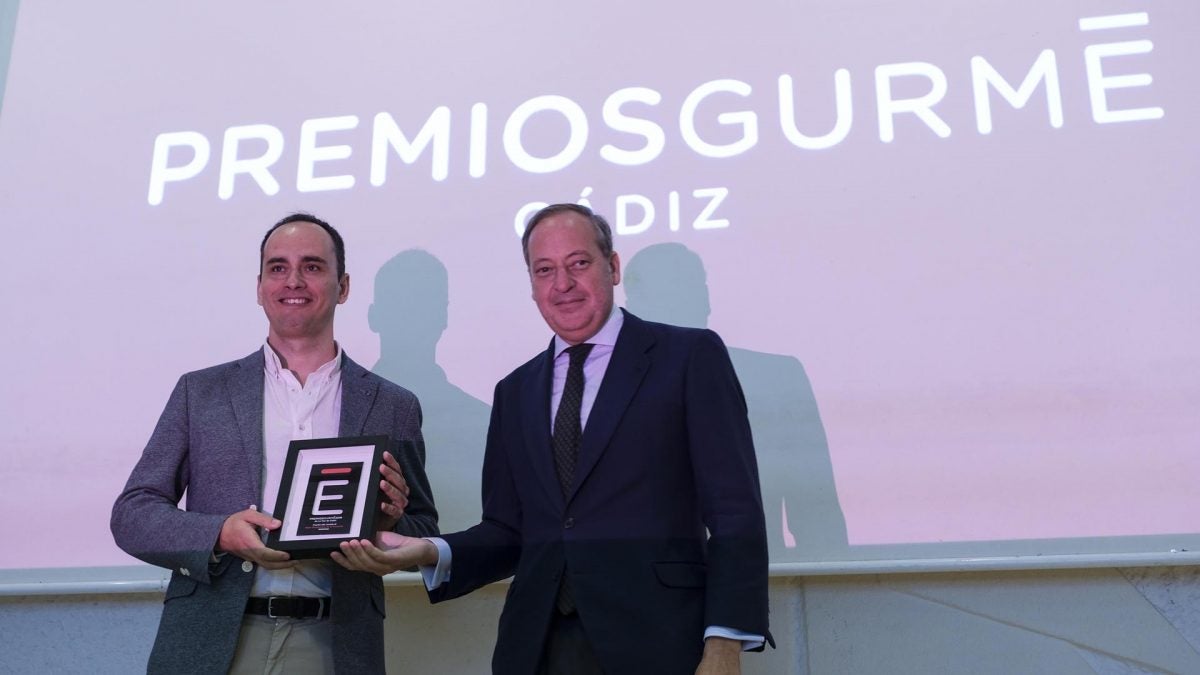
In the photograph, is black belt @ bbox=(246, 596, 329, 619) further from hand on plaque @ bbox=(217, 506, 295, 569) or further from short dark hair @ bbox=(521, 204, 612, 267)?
short dark hair @ bbox=(521, 204, 612, 267)

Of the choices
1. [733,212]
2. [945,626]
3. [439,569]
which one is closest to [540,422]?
[439,569]

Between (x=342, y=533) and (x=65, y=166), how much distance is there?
1.98 meters

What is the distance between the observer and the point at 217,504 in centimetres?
206

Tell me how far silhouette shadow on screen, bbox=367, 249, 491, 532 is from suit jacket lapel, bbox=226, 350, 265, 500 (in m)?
0.69

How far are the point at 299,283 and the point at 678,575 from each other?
1.02 m

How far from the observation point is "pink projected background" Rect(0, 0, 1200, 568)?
2564 mm

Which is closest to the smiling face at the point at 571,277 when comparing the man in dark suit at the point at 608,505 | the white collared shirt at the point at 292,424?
the man in dark suit at the point at 608,505

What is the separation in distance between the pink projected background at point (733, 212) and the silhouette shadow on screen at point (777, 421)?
0.01 m

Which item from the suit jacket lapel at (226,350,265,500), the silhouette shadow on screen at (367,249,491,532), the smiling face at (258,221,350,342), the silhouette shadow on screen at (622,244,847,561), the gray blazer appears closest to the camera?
the gray blazer

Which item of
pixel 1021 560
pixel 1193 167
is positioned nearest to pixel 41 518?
pixel 1021 560

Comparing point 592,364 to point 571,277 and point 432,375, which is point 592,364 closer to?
point 571,277

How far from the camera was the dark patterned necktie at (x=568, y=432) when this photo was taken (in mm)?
1814

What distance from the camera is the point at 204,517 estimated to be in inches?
77.8

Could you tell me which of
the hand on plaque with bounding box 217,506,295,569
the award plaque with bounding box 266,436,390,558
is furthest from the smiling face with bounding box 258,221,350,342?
the hand on plaque with bounding box 217,506,295,569
